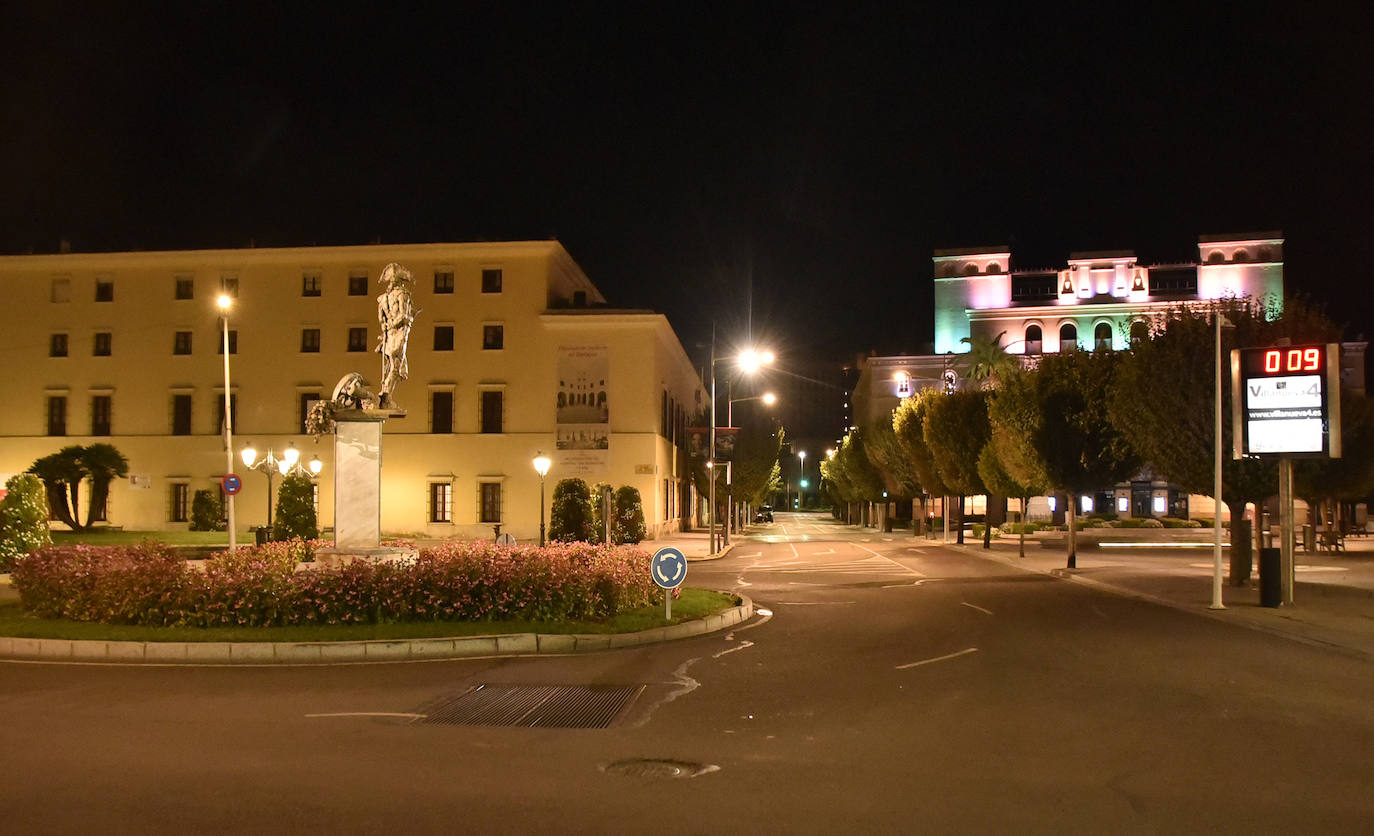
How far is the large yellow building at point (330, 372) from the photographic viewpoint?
46031 mm

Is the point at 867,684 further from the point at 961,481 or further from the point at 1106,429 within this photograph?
the point at 961,481

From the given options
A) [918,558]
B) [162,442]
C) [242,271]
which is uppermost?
[242,271]

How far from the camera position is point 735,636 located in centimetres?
1500

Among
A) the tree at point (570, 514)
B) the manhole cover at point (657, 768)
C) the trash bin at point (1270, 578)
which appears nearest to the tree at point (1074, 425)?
the trash bin at point (1270, 578)

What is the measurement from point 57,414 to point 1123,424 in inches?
1899

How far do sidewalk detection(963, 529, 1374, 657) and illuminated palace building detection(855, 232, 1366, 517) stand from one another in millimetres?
40200

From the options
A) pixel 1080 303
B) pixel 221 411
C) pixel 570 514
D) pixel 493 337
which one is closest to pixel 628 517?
pixel 570 514

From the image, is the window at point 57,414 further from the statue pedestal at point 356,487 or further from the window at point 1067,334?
the window at point 1067,334

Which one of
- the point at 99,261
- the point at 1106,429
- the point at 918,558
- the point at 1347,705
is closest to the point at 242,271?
the point at 99,261

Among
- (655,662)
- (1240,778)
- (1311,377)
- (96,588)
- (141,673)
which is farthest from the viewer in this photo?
(1311,377)

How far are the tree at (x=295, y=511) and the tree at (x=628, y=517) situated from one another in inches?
441

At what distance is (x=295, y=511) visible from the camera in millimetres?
33875

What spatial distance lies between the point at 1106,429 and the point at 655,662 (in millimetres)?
22268

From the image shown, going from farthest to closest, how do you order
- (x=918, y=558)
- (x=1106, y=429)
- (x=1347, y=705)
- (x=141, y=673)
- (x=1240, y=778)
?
(x=918, y=558), (x=1106, y=429), (x=141, y=673), (x=1347, y=705), (x=1240, y=778)
